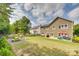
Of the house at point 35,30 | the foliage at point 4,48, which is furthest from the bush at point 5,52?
the house at point 35,30

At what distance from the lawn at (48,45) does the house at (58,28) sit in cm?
5

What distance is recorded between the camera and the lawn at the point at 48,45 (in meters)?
1.22

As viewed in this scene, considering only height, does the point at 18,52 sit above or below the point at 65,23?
below

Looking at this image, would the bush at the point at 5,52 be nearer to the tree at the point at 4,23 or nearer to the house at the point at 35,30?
the tree at the point at 4,23

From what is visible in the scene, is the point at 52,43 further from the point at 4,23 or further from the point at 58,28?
the point at 4,23

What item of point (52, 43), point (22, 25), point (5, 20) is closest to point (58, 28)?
point (52, 43)

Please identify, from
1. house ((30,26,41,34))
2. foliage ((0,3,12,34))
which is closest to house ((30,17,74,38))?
house ((30,26,41,34))

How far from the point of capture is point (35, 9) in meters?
1.24

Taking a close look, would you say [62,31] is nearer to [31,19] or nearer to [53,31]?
[53,31]

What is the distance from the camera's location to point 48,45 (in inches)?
48.6

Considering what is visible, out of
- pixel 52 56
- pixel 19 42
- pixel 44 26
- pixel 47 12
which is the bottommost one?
pixel 52 56

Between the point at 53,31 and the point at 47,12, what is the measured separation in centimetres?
15

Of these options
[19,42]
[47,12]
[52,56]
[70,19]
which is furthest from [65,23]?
[19,42]

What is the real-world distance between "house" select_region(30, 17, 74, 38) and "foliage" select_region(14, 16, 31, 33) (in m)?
0.10
